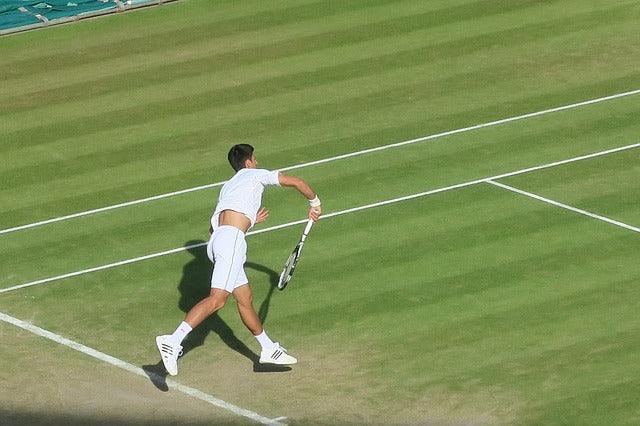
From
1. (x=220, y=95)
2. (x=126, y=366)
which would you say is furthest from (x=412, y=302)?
(x=220, y=95)

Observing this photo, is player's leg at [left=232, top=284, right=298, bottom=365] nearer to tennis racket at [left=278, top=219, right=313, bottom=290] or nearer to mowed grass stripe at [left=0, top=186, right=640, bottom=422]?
mowed grass stripe at [left=0, top=186, right=640, bottom=422]

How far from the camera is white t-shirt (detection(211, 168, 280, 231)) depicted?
16.2 metres

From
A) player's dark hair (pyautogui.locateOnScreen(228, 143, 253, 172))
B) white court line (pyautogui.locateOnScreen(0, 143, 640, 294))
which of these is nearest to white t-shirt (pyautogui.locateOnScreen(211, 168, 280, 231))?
player's dark hair (pyautogui.locateOnScreen(228, 143, 253, 172))

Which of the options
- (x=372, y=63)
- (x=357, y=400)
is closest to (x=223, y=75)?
(x=372, y=63)

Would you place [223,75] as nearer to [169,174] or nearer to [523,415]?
[169,174]

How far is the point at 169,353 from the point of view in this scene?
1573 centimetres

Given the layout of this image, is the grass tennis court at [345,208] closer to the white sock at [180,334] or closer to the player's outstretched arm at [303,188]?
the white sock at [180,334]

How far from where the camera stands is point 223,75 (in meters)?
26.0

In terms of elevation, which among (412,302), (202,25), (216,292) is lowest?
(412,302)

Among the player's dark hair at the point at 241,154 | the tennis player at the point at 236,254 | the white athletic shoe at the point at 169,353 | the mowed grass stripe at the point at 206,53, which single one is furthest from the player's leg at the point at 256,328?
the mowed grass stripe at the point at 206,53

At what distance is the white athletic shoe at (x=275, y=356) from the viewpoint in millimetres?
16156

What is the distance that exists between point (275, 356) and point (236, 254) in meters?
1.21

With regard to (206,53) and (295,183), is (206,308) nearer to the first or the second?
(295,183)

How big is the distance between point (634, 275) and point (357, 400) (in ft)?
14.5
